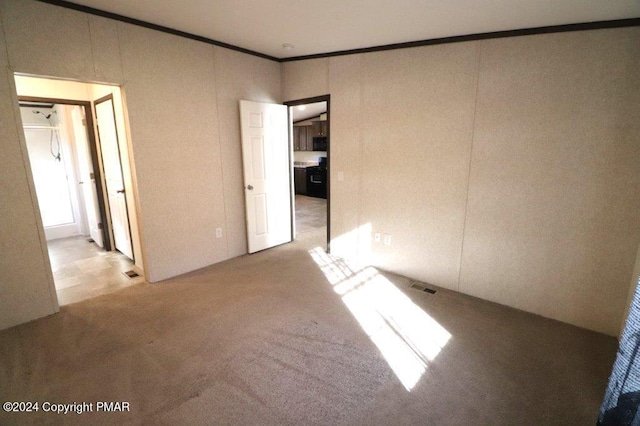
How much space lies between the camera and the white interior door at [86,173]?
4160 mm

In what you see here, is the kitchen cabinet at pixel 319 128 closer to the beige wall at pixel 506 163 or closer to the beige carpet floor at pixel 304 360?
the beige wall at pixel 506 163

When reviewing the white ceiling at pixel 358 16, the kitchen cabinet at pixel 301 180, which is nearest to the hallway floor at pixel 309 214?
the kitchen cabinet at pixel 301 180

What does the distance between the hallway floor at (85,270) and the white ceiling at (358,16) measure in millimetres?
2705

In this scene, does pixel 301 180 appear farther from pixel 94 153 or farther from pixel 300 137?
pixel 94 153

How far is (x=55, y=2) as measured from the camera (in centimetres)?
244

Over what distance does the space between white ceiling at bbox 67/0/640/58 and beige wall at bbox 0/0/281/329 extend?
29cm

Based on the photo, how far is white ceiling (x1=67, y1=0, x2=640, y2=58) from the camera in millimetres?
2217

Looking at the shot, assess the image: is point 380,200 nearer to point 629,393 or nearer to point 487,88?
point 487,88

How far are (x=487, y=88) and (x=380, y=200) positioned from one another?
60.8 inches

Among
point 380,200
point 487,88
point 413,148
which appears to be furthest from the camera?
point 380,200

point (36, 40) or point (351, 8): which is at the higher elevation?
point (351, 8)

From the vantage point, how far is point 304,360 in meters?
2.17

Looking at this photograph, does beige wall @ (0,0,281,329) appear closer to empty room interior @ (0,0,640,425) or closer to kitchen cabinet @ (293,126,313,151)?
empty room interior @ (0,0,640,425)

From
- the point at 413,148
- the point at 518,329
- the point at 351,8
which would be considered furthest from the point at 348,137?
the point at 518,329
